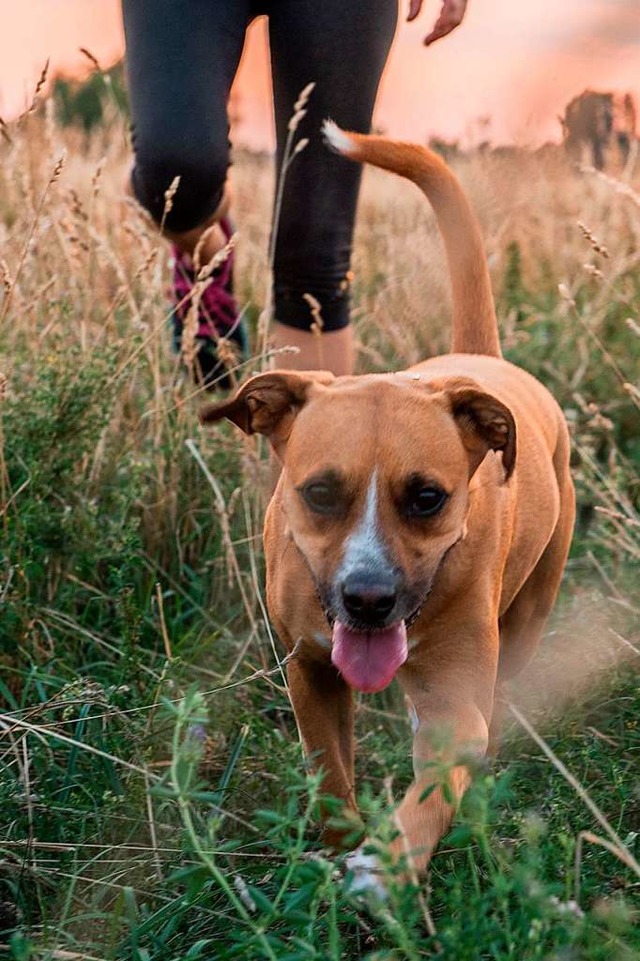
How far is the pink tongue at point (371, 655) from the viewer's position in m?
2.56

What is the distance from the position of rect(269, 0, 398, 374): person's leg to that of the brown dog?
0.82m

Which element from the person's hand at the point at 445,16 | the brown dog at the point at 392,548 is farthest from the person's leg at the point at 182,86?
the brown dog at the point at 392,548

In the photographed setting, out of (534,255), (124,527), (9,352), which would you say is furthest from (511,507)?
(534,255)

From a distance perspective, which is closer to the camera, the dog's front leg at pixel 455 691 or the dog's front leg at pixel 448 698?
the dog's front leg at pixel 448 698

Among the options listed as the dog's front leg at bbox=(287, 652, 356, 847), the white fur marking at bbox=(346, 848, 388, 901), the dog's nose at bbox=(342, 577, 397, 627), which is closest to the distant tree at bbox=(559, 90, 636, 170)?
the dog's front leg at bbox=(287, 652, 356, 847)

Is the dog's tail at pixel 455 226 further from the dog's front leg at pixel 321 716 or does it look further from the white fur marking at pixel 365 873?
the white fur marking at pixel 365 873

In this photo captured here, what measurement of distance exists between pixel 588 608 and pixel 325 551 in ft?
4.73

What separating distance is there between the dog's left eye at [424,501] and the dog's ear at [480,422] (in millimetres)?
228

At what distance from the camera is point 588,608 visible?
3770mm

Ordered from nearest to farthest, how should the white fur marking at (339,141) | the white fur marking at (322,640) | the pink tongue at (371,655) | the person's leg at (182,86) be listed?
the pink tongue at (371,655) → the white fur marking at (322,640) → the white fur marking at (339,141) → the person's leg at (182,86)

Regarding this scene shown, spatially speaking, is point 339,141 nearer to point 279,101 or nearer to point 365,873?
point 279,101

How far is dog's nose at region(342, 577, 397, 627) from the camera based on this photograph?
2.43 meters

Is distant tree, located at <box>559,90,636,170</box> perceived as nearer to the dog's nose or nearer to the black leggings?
the black leggings

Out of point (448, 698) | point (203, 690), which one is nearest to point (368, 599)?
point (448, 698)
